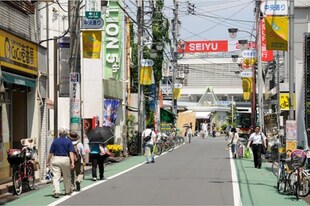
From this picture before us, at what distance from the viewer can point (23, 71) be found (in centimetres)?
1820

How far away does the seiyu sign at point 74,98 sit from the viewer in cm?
1953

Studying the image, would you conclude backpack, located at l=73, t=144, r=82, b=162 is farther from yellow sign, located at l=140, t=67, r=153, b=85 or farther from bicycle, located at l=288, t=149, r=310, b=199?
yellow sign, located at l=140, t=67, r=153, b=85

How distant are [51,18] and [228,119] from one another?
57747 millimetres

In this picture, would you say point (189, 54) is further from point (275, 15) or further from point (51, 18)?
point (275, 15)

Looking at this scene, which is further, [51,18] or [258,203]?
[51,18]

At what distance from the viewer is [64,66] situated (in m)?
21.6

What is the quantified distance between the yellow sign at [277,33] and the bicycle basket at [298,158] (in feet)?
15.9

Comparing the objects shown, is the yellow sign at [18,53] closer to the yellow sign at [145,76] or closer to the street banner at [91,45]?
the street banner at [91,45]

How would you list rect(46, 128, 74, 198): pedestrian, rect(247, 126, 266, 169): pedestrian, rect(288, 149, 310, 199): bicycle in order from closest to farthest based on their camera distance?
rect(288, 149, 310, 199): bicycle < rect(46, 128, 74, 198): pedestrian < rect(247, 126, 266, 169): pedestrian

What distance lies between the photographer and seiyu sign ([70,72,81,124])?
19.5 m

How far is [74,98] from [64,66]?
7.70 feet

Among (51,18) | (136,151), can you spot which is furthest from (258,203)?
(136,151)

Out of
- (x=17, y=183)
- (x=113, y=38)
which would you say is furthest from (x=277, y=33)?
(x=113, y=38)

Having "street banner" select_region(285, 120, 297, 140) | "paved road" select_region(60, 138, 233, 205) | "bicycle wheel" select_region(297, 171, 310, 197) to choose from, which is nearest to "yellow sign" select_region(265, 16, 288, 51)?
"street banner" select_region(285, 120, 297, 140)
